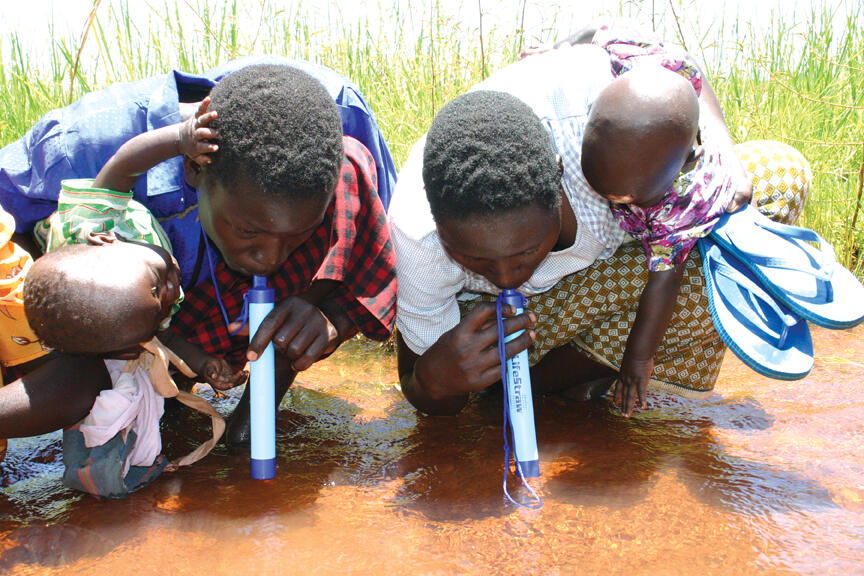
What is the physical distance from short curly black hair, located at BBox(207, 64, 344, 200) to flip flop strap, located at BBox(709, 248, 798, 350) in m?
1.16

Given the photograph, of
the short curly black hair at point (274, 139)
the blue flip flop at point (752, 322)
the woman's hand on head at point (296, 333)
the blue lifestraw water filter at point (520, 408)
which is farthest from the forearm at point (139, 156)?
the blue flip flop at point (752, 322)

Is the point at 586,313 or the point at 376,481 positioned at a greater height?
the point at 586,313

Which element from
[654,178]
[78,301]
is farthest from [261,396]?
[654,178]

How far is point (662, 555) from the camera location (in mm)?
1664

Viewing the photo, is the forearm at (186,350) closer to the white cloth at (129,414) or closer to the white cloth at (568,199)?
the white cloth at (129,414)

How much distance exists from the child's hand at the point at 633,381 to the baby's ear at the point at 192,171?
1.32 meters

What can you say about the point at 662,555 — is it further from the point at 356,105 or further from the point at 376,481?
the point at 356,105

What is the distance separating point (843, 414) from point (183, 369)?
201cm

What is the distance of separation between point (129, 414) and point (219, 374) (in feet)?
0.85

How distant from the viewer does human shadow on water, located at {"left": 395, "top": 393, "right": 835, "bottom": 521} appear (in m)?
1.93

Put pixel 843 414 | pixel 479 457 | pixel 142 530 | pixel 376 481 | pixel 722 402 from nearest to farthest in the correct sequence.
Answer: pixel 142 530 < pixel 376 481 < pixel 479 457 < pixel 843 414 < pixel 722 402

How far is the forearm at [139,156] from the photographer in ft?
6.38

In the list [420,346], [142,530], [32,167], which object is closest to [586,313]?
[420,346]

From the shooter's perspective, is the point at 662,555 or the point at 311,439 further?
the point at 311,439
